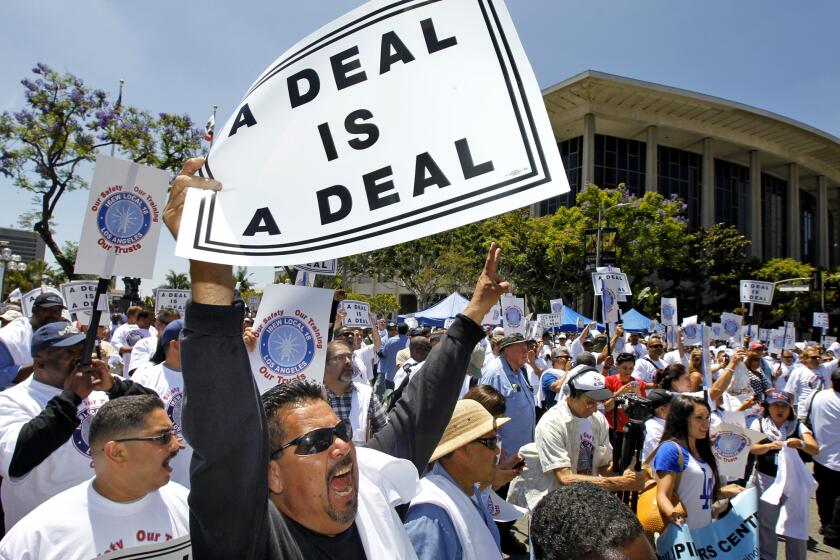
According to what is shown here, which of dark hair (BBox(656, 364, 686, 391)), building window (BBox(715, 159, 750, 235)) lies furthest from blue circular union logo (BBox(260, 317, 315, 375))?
building window (BBox(715, 159, 750, 235))

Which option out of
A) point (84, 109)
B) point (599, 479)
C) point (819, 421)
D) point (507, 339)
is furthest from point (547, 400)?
point (84, 109)

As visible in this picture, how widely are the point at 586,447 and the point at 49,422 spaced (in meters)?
3.76

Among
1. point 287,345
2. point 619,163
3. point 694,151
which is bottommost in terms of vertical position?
point 287,345

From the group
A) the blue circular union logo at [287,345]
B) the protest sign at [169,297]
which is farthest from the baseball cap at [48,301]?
the protest sign at [169,297]

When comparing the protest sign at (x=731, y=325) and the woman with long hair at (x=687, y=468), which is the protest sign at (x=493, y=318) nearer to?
the protest sign at (x=731, y=325)

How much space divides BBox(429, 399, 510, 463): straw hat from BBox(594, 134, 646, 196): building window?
45.8 meters

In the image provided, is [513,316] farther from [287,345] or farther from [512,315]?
[287,345]

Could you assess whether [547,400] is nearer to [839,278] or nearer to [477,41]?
[477,41]

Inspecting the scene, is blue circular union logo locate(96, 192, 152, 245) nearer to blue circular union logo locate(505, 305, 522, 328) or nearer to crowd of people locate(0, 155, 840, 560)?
crowd of people locate(0, 155, 840, 560)

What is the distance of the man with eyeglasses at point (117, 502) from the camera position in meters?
2.11

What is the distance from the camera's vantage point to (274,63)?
1.63 metres

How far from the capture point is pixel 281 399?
5.61 feet

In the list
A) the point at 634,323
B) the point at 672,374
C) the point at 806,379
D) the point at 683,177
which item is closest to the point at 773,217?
the point at 683,177

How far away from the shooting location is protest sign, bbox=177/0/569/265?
140 cm
